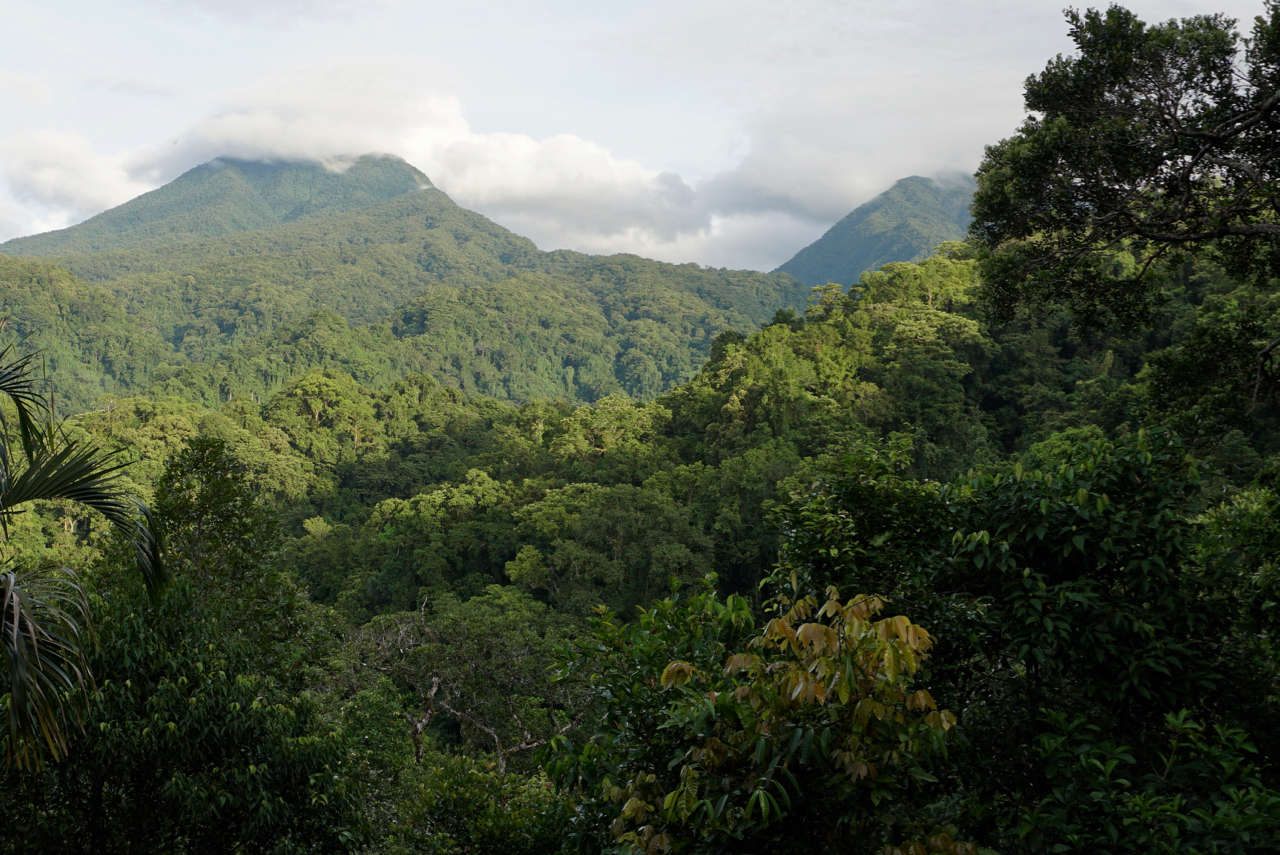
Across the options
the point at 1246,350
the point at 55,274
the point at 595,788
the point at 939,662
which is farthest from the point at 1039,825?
the point at 55,274

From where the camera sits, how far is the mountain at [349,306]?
75.4 metres

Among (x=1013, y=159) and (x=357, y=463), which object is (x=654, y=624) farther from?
(x=357, y=463)

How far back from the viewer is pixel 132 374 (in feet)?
253

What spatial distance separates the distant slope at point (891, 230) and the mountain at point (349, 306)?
16.1m

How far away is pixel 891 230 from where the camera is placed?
456ft

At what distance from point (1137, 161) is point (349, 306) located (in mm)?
127653

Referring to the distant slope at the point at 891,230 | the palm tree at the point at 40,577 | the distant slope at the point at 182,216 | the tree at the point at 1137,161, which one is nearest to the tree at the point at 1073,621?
the tree at the point at 1137,161

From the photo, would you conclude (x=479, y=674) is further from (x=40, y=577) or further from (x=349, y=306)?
(x=349, y=306)

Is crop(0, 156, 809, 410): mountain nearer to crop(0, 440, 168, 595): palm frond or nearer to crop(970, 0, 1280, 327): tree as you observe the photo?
crop(0, 440, 168, 595): palm frond

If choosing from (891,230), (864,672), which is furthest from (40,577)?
(891,230)

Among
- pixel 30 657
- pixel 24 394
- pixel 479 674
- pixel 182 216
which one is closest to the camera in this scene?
pixel 30 657

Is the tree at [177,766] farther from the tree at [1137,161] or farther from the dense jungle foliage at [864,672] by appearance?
the tree at [1137,161]

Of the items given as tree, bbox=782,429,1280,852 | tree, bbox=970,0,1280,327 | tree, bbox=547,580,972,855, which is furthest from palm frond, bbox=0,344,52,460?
tree, bbox=970,0,1280,327

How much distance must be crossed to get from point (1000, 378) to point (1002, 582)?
28.1 metres
